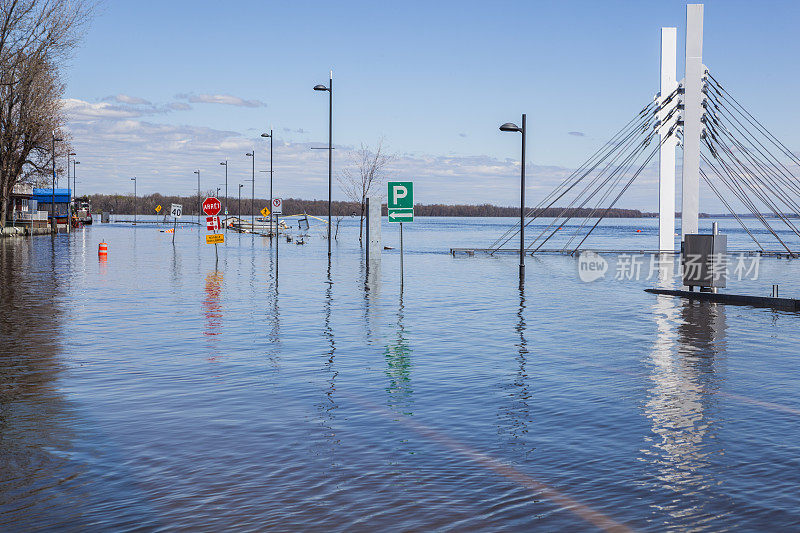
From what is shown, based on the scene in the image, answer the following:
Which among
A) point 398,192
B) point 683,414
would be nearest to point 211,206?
point 398,192

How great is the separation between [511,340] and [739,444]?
7.45 meters

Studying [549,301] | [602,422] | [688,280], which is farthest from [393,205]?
[602,422]

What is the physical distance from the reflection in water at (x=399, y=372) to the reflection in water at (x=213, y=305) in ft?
11.9

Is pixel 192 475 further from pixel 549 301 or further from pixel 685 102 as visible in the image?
pixel 685 102

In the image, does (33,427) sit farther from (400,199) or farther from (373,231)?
(373,231)

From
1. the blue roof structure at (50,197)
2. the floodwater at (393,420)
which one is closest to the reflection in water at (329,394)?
the floodwater at (393,420)

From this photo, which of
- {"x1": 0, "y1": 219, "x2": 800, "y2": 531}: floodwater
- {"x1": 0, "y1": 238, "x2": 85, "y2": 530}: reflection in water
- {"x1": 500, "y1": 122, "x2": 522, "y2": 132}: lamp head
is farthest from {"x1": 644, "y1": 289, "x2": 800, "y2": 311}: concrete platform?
{"x1": 0, "y1": 238, "x2": 85, "y2": 530}: reflection in water

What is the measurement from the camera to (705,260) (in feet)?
80.0

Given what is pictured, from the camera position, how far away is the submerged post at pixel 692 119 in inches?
1129

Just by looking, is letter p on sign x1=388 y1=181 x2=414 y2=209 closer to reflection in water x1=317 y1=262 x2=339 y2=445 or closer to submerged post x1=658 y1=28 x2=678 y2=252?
reflection in water x1=317 y1=262 x2=339 y2=445

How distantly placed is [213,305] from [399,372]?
33.1 ft

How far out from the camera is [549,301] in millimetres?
23406

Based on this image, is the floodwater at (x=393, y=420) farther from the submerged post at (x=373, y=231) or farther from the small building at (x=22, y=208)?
the small building at (x=22, y=208)

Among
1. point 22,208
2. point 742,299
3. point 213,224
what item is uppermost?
point 22,208
